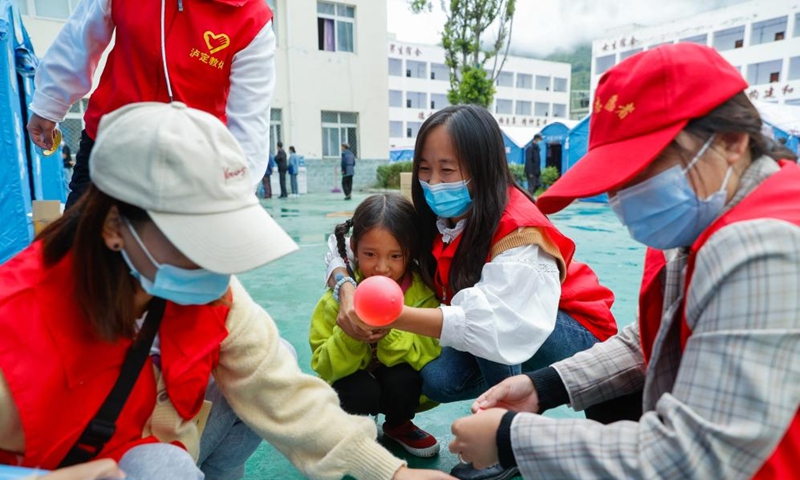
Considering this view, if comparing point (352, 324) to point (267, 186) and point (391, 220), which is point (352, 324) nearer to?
point (391, 220)

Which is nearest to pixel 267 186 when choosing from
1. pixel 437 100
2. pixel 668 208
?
pixel 668 208

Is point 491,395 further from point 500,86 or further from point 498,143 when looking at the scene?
point 500,86

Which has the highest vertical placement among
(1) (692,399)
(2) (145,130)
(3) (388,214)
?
(2) (145,130)

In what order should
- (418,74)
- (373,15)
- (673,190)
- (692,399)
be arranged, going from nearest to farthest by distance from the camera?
1. (692,399)
2. (673,190)
3. (373,15)
4. (418,74)

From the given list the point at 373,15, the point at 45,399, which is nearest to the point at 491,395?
the point at 45,399

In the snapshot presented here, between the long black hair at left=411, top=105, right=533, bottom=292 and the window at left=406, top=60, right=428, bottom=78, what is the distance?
42469 millimetres

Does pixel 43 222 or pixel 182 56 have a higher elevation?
pixel 182 56

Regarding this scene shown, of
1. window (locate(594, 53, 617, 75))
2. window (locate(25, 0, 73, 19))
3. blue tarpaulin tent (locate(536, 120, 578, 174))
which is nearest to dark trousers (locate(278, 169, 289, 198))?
window (locate(25, 0, 73, 19))

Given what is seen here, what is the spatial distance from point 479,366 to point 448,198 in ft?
2.06

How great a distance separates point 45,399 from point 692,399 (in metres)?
1.22

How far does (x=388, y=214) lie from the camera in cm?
209

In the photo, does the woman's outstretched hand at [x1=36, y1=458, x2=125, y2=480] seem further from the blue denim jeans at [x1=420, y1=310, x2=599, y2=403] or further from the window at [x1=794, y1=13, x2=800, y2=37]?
the window at [x1=794, y1=13, x2=800, y2=37]

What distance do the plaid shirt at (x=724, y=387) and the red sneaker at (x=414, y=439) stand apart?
3.45 feet

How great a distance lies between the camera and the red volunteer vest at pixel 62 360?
1054 millimetres
